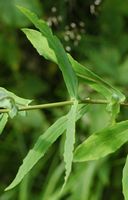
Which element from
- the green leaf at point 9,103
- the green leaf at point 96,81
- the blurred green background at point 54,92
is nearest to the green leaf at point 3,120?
the green leaf at point 9,103

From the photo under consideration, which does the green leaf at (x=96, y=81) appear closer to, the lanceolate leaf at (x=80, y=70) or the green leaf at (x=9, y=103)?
the lanceolate leaf at (x=80, y=70)

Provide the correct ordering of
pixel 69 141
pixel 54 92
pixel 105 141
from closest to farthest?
pixel 69 141 → pixel 105 141 → pixel 54 92

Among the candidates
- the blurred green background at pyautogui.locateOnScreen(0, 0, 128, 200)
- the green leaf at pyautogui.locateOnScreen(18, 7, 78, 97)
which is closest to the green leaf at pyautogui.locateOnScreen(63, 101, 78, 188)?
the green leaf at pyautogui.locateOnScreen(18, 7, 78, 97)

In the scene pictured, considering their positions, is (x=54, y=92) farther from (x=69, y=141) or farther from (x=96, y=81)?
(x=69, y=141)

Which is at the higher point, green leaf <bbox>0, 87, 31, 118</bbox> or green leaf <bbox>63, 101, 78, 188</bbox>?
green leaf <bbox>0, 87, 31, 118</bbox>

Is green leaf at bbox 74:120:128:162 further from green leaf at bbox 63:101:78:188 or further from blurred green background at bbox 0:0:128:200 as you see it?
blurred green background at bbox 0:0:128:200

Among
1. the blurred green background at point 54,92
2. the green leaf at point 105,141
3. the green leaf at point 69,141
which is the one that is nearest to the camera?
the green leaf at point 69,141


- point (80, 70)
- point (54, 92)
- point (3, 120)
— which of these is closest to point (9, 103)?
point (3, 120)
